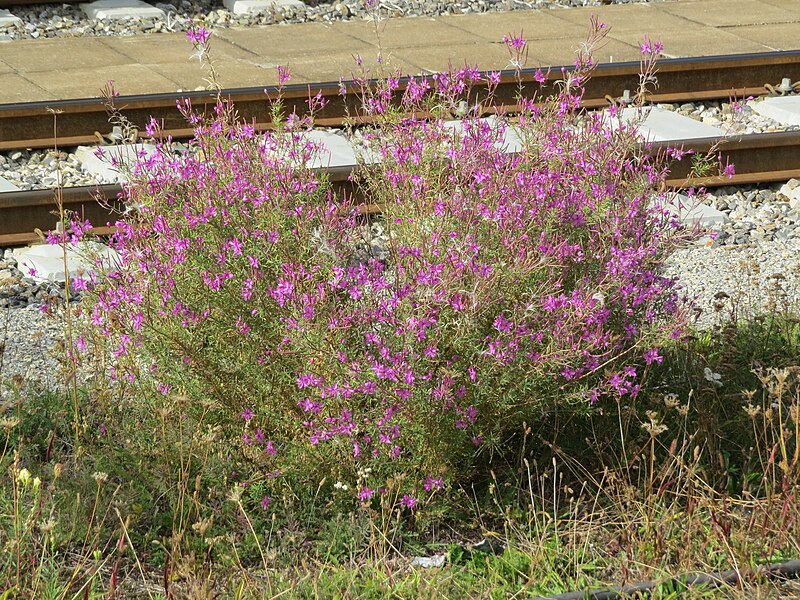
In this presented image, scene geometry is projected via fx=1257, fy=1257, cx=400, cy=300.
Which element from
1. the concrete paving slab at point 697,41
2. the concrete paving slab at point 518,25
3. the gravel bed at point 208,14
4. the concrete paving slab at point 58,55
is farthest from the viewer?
the concrete paving slab at point 518,25

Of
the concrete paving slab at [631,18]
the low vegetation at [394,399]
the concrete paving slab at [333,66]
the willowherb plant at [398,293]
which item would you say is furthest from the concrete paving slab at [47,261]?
the concrete paving slab at [631,18]

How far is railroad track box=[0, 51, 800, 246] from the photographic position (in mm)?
6832

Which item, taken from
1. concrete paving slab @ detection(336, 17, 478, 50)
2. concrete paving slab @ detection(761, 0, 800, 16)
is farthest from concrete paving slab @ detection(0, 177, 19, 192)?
concrete paving slab @ detection(761, 0, 800, 16)

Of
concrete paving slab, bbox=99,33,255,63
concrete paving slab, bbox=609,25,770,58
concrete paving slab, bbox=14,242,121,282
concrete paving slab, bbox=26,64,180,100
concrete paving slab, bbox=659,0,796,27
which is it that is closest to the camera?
concrete paving slab, bbox=14,242,121,282

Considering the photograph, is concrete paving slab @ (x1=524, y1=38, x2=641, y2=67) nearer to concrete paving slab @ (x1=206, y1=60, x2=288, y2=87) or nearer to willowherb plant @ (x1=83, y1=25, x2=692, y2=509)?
concrete paving slab @ (x1=206, y1=60, x2=288, y2=87)

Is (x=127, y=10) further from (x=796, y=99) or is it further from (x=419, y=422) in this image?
(x=419, y=422)

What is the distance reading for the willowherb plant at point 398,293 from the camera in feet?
13.0

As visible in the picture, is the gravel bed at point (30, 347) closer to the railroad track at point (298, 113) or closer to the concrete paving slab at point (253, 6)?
the railroad track at point (298, 113)

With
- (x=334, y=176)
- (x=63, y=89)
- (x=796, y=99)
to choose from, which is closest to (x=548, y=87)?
(x=796, y=99)

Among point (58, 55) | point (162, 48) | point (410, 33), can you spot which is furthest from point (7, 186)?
point (410, 33)

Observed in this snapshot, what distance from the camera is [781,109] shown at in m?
9.34

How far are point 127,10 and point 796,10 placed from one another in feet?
22.9

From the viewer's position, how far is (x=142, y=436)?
4.43 metres

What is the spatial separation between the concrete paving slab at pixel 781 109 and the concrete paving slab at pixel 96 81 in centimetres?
447
